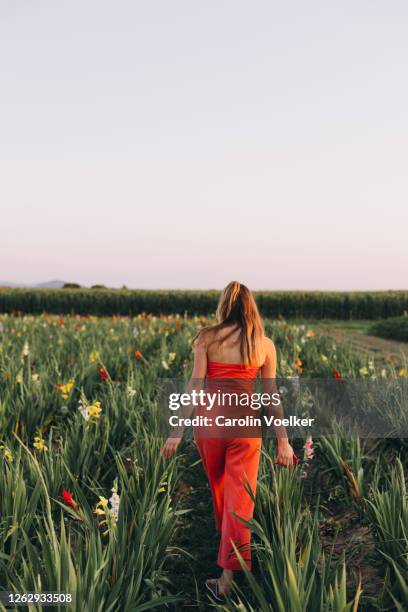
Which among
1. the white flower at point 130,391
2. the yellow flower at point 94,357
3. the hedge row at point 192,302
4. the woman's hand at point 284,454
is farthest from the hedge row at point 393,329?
the woman's hand at point 284,454

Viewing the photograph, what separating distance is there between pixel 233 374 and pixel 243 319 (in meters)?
0.31

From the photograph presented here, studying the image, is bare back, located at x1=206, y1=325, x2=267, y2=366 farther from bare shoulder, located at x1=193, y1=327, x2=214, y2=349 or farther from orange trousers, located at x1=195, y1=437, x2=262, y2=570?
orange trousers, located at x1=195, y1=437, x2=262, y2=570

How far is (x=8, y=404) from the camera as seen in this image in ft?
17.6

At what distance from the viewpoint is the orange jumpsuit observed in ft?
10.5

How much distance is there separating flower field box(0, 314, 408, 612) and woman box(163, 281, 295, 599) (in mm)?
158

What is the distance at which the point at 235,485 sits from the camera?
10.5ft

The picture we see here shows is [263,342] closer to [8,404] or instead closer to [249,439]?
[249,439]

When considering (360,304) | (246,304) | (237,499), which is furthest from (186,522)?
(360,304)

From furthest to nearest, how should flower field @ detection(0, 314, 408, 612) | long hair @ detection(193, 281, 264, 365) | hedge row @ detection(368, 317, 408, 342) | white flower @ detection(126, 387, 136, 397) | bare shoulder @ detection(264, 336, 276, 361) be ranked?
hedge row @ detection(368, 317, 408, 342) → white flower @ detection(126, 387, 136, 397) → bare shoulder @ detection(264, 336, 276, 361) → long hair @ detection(193, 281, 264, 365) → flower field @ detection(0, 314, 408, 612)

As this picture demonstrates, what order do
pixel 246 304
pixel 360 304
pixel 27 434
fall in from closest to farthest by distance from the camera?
pixel 246 304 < pixel 27 434 < pixel 360 304

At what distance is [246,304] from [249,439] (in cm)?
72

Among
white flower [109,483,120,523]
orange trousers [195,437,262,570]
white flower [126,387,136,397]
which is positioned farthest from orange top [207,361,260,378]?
white flower [126,387,136,397]

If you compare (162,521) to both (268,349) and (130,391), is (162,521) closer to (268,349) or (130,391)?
(268,349)

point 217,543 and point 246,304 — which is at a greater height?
point 246,304
